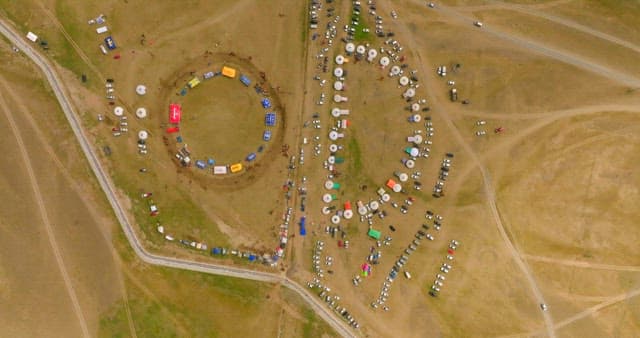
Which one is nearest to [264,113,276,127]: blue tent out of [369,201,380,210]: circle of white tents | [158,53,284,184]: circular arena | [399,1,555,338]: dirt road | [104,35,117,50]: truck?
→ [158,53,284,184]: circular arena

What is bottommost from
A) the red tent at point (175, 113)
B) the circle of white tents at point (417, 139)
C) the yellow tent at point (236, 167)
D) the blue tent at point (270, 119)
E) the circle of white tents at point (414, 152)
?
the yellow tent at point (236, 167)

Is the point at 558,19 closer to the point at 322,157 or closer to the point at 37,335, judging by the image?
the point at 322,157

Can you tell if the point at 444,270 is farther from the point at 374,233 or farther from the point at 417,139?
the point at 417,139

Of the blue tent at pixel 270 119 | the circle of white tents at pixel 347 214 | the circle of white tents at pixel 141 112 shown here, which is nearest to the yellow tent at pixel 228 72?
the blue tent at pixel 270 119

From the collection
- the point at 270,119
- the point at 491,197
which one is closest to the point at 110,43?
the point at 270,119

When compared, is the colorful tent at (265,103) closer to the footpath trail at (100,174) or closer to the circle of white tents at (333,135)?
the circle of white tents at (333,135)

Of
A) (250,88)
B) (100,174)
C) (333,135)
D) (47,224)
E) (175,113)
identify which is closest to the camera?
(47,224)
